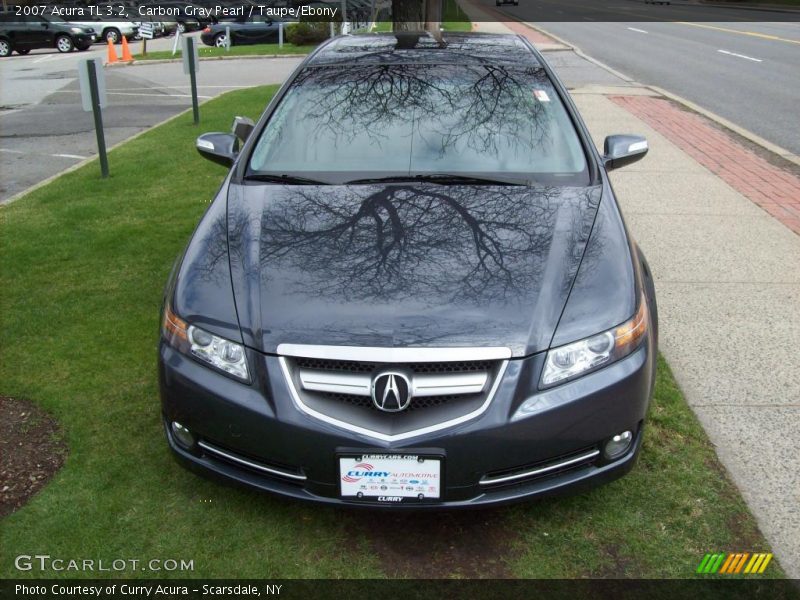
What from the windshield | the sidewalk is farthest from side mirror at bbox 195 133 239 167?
the sidewalk

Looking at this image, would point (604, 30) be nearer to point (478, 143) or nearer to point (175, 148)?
point (175, 148)

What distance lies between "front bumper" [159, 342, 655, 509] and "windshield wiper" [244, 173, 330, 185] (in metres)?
1.13

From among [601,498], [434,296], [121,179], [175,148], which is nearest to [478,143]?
[434,296]

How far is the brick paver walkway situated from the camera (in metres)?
7.23

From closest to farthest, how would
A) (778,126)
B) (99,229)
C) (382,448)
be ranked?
(382,448)
(99,229)
(778,126)

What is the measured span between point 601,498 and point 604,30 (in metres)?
29.7

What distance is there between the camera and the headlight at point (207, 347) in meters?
2.78

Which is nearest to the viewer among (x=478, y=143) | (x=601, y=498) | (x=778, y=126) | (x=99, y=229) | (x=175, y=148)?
(x=601, y=498)

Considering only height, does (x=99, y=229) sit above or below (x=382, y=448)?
below

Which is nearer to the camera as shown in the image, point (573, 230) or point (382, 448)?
point (382, 448)

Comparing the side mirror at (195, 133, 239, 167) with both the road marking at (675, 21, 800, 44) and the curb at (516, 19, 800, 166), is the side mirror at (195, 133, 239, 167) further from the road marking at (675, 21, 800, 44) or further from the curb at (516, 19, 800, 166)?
the road marking at (675, 21, 800, 44)

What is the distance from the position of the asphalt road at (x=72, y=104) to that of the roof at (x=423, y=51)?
4.70 meters

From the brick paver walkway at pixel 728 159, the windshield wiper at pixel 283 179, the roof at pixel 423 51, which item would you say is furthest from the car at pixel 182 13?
the windshield wiper at pixel 283 179
